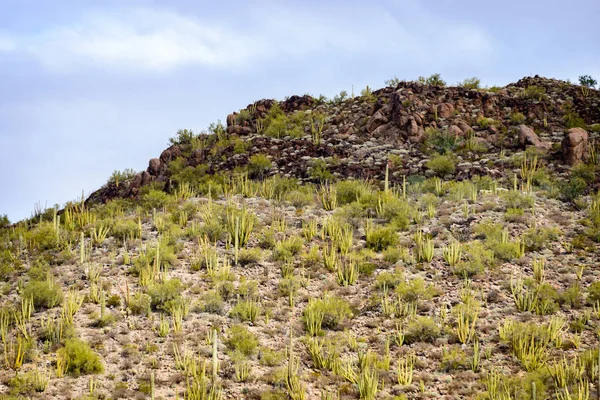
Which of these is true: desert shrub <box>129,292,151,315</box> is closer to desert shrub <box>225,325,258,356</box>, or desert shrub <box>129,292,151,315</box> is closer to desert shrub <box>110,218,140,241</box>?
desert shrub <box>225,325,258,356</box>

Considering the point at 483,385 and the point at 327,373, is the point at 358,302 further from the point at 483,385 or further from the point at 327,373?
the point at 483,385

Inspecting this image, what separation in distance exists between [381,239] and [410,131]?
9260 mm

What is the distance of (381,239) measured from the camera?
659 inches

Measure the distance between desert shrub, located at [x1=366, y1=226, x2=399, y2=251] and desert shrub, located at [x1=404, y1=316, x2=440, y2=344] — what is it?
415cm

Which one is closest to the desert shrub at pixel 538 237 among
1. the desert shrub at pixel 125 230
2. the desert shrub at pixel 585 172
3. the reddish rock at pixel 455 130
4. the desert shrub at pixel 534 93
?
the desert shrub at pixel 585 172

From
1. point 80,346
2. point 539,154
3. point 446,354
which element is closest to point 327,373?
point 446,354

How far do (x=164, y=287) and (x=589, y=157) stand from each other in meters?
15.6

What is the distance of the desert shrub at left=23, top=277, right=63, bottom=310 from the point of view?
1389 cm

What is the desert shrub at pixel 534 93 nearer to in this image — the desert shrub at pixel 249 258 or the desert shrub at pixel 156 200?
the desert shrub at pixel 156 200

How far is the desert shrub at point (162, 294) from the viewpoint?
13734mm

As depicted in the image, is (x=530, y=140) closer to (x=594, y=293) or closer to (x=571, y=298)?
(x=594, y=293)

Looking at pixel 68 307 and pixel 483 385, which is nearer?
pixel 483 385

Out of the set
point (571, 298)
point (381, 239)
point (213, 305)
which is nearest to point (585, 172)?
point (381, 239)

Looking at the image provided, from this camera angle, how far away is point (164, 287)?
45.8ft
